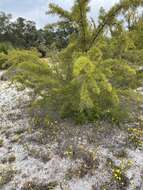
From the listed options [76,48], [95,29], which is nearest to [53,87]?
[76,48]

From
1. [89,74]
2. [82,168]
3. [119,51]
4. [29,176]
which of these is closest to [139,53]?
[119,51]

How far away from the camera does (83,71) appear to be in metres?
5.95

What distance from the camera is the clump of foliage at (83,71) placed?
627 cm

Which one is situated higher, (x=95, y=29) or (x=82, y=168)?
(x=95, y=29)

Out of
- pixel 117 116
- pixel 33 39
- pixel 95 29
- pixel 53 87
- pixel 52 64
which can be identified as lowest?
pixel 117 116

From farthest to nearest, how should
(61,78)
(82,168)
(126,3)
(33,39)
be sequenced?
(33,39), (61,78), (126,3), (82,168)

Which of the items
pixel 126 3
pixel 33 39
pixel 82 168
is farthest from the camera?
pixel 33 39

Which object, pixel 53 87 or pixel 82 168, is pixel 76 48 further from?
pixel 82 168

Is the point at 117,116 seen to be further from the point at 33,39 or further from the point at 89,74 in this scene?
the point at 33,39

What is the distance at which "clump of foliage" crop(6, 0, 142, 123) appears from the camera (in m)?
6.27

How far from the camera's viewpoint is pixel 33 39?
125 ft

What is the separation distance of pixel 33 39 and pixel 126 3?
32.6 metres

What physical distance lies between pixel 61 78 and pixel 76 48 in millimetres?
640

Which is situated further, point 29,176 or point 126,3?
point 126,3
